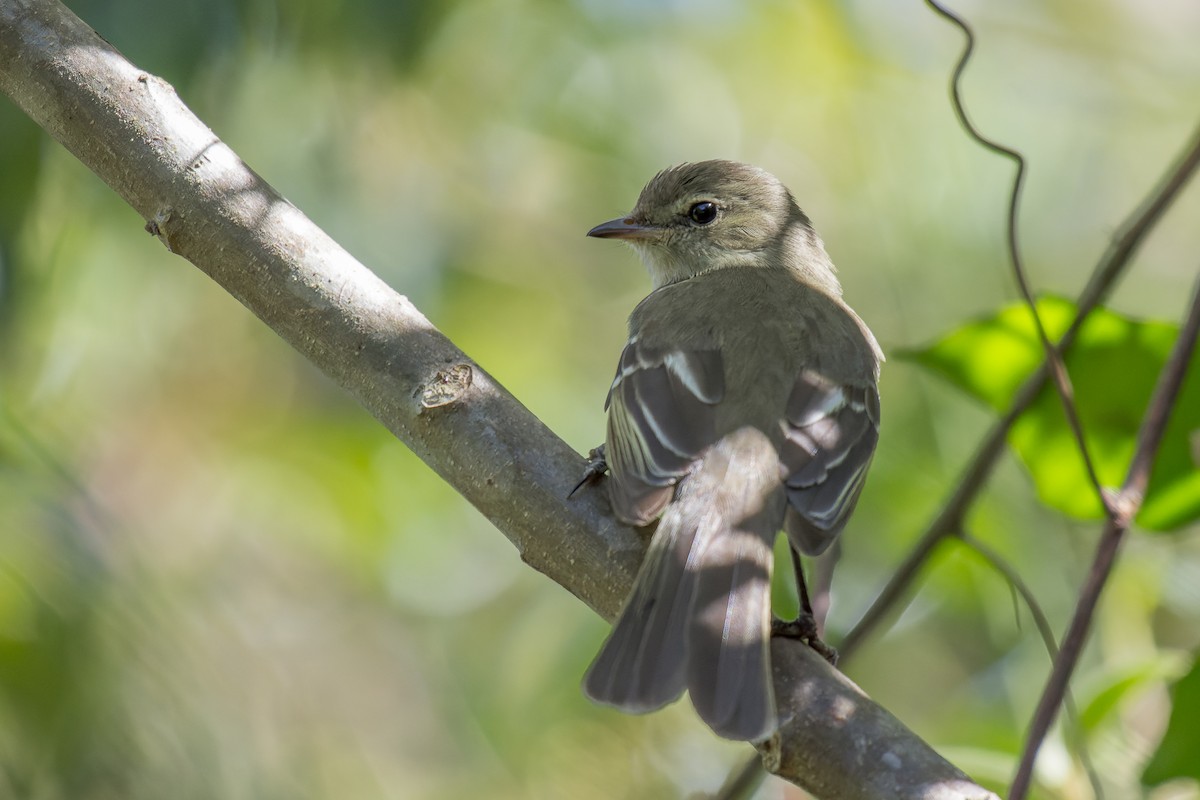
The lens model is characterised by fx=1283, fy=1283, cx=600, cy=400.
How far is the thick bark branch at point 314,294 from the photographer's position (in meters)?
2.64

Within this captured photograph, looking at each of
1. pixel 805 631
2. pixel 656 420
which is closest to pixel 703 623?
pixel 805 631

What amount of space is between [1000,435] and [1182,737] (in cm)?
96

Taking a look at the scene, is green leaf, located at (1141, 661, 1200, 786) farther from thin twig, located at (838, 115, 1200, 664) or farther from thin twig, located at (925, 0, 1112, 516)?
thin twig, located at (838, 115, 1200, 664)

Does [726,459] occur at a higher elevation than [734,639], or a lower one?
lower

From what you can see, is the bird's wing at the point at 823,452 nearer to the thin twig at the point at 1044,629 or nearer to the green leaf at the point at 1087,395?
the green leaf at the point at 1087,395

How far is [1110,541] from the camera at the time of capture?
9.89 ft

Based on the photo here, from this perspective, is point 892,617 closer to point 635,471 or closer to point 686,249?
point 635,471

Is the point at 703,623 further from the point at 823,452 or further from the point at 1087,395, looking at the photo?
the point at 1087,395

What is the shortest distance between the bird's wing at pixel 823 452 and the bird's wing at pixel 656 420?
223 mm

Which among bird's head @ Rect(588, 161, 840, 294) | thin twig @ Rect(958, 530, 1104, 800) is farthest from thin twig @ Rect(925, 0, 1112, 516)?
bird's head @ Rect(588, 161, 840, 294)

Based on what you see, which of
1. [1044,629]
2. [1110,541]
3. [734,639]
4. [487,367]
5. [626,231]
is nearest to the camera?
[734,639]

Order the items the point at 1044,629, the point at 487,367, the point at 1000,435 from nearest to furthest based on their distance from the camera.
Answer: the point at 1044,629 < the point at 1000,435 < the point at 487,367

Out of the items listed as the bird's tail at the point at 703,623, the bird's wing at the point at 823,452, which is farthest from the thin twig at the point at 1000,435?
the bird's tail at the point at 703,623

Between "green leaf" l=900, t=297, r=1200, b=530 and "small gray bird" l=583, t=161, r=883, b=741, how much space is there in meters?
0.33
